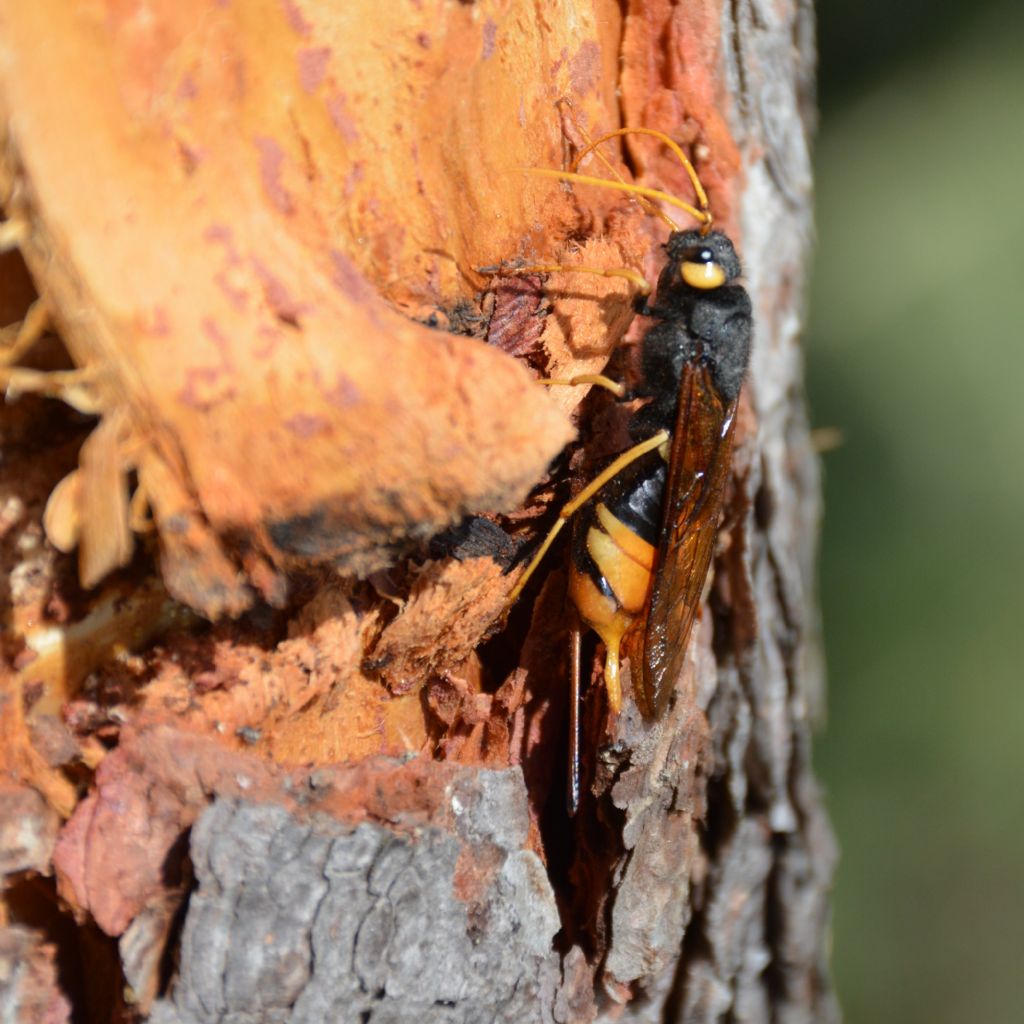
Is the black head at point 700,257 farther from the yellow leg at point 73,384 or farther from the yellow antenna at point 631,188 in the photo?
the yellow leg at point 73,384

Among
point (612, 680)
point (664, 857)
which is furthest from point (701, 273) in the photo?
point (664, 857)

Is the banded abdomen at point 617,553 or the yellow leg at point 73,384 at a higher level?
the yellow leg at point 73,384

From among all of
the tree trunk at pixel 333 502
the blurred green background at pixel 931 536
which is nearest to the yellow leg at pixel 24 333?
the tree trunk at pixel 333 502

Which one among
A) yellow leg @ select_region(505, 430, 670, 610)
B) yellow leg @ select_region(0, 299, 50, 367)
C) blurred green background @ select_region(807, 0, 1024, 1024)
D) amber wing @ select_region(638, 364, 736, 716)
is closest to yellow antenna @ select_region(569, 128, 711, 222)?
amber wing @ select_region(638, 364, 736, 716)

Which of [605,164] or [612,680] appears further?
[605,164]

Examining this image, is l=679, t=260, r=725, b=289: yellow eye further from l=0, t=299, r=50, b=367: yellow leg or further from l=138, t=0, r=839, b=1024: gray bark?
l=0, t=299, r=50, b=367: yellow leg

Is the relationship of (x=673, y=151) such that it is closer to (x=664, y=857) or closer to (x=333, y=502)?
(x=333, y=502)
